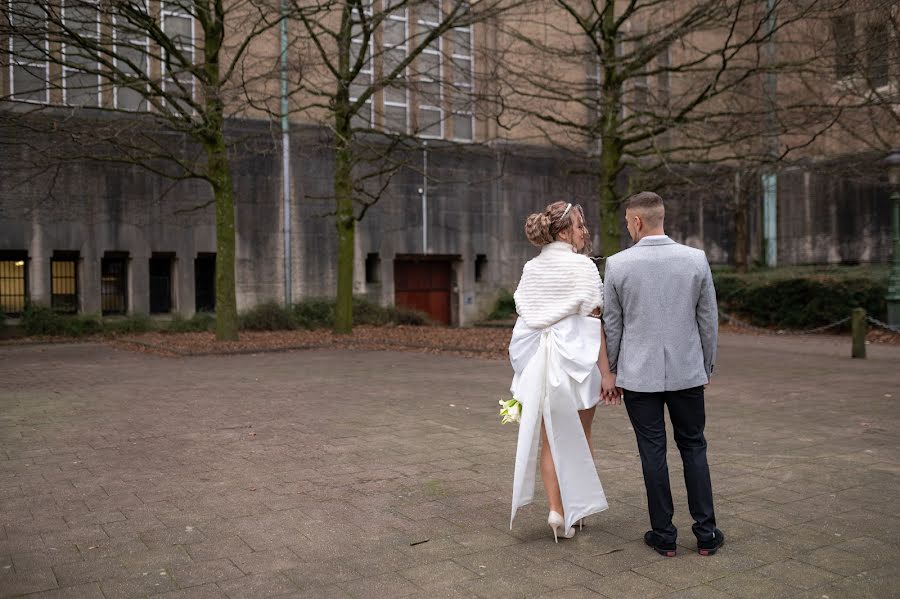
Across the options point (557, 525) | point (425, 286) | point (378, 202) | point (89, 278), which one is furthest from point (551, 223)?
point (425, 286)

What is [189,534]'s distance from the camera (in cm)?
492

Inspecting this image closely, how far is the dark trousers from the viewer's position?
457cm

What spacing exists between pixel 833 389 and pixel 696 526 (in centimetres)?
724

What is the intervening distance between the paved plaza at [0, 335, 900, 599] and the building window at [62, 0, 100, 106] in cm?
661

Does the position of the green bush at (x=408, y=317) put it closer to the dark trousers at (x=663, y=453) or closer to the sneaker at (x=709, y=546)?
the dark trousers at (x=663, y=453)

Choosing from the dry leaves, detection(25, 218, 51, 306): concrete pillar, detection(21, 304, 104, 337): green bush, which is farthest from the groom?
detection(25, 218, 51, 306): concrete pillar

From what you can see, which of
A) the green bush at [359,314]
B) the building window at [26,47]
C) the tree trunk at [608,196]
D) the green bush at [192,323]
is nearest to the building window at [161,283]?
the green bush at [192,323]

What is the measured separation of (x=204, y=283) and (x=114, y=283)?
223 centimetres

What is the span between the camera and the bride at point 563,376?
4844 millimetres

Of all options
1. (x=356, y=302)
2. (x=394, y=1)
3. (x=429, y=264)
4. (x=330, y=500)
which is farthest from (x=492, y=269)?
(x=330, y=500)

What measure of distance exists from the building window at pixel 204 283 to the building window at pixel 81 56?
4.57 m

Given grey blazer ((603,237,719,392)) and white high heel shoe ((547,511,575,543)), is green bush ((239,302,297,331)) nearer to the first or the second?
white high heel shoe ((547,511,575,543))

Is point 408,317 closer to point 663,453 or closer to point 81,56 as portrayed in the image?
point 81,56

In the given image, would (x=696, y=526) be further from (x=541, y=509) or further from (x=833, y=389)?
(x=833, y=389)
